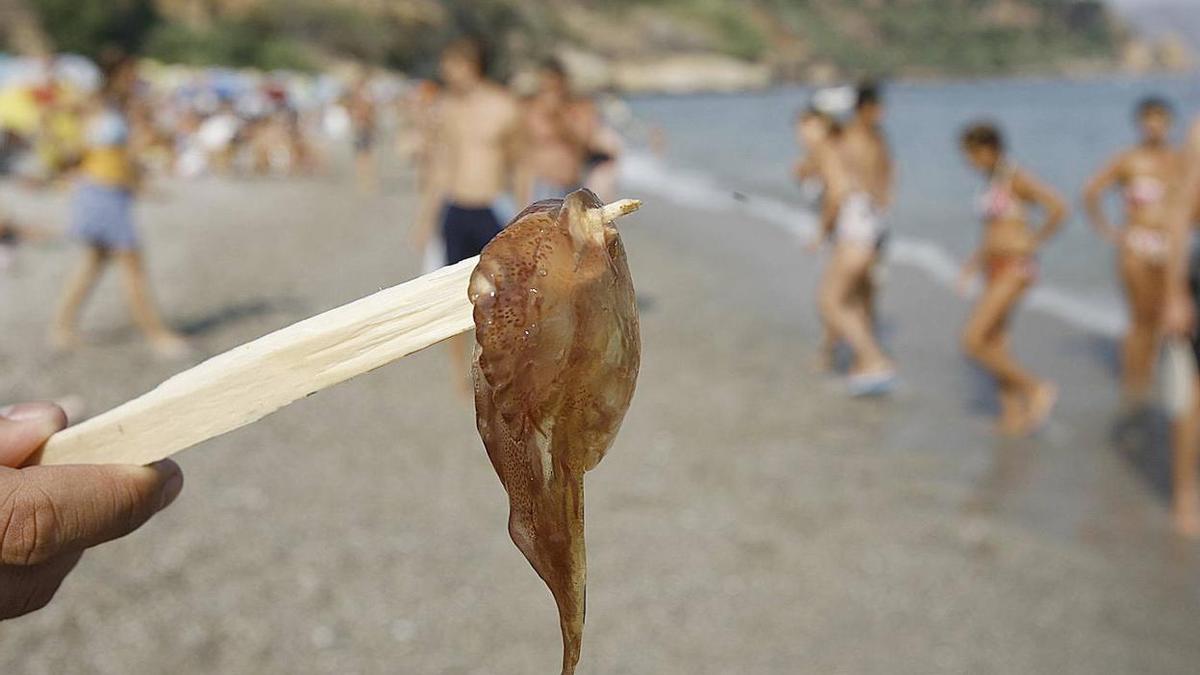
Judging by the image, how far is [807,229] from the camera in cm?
1608

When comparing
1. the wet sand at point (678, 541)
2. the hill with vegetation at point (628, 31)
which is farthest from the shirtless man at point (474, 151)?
the wet sand at point (678, 541)

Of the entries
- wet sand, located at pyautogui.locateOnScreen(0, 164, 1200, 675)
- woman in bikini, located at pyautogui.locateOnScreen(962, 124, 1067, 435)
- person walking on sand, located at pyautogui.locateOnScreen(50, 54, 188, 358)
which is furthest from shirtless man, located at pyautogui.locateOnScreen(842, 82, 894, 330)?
person walking on sand, located at pyautogui.locateOnScreen(50, 54, 188, 358)

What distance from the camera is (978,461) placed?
6113 mm

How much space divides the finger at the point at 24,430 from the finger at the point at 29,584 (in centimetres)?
14

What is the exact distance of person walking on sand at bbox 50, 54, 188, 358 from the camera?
6.91 meters

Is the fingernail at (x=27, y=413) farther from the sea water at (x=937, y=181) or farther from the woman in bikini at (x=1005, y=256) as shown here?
the woman in bikini at (x=1005, y=256)

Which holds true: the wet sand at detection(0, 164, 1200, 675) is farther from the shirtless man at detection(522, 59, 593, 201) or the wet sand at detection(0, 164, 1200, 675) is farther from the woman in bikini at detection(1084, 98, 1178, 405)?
the shirtless man at detection(522, 59, 593, 201)

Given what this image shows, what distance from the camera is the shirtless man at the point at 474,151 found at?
6.21 m

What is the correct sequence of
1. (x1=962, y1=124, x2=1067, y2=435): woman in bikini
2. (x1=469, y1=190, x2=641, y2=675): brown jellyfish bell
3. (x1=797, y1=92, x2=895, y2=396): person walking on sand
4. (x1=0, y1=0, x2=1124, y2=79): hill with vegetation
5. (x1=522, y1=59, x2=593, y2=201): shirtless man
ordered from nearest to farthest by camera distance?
(x1=469, y1=190, x2=641, y2=675): brown jellyfish bell, (x1=962, y1=124, x2=1067, y2=435): woman in bikini, (x1=797, y1=92, x2=895, y2=396): person walking on sand, (x1=522, y1=59, x2=593, y2=201): shirtless man, (x1=0, y1=0, x2=1124, y2=79): hill with vegetation

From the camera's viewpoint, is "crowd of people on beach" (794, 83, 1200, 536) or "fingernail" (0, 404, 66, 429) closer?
"fingernail" (0, 404, 66, 429)

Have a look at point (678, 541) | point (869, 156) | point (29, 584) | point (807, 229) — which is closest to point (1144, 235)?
point (869, 156)

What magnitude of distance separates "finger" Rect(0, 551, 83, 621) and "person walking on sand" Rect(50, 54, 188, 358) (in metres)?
6.35

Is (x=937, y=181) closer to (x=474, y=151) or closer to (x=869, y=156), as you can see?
(x=869, y=156)

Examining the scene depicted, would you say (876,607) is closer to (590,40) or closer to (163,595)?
(163,595)
